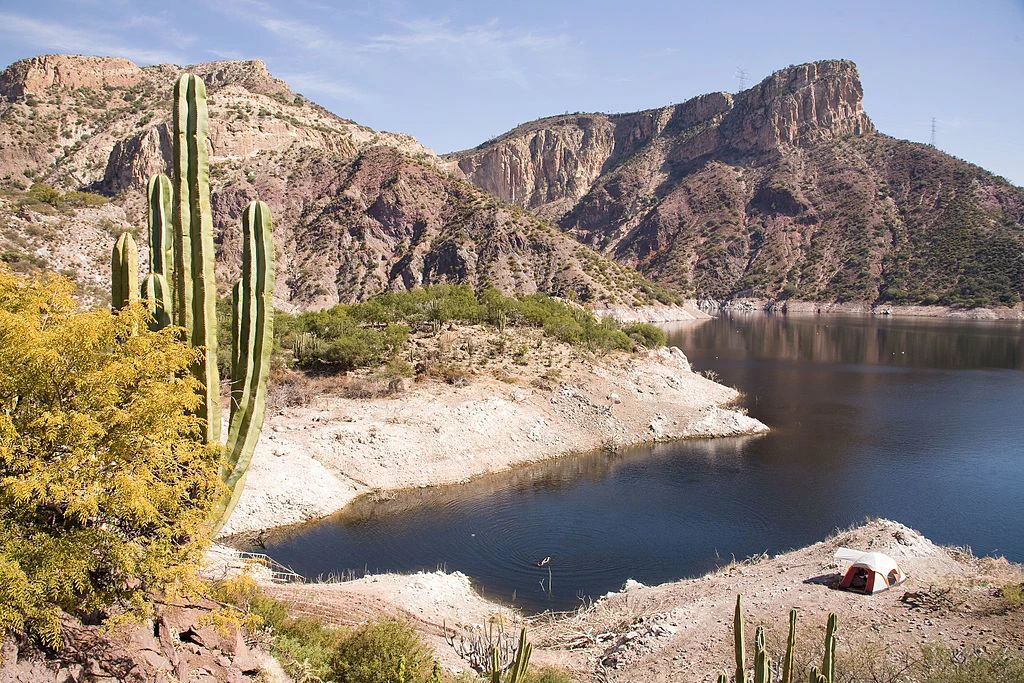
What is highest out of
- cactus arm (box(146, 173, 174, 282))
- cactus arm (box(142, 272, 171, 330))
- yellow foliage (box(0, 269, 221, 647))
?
cactus arm (box(146, 173, 174, 282))

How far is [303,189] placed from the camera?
81938mm

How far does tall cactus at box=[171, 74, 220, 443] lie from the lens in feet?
29.9

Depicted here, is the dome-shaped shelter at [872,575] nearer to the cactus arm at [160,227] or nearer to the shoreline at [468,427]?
the cactus arm at [160,227]

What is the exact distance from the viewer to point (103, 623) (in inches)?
282

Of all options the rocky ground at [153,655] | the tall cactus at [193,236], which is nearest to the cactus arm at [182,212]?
the tall cactus at [193,236]

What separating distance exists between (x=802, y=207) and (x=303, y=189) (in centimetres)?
8901

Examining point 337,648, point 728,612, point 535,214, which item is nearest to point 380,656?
point 337,648

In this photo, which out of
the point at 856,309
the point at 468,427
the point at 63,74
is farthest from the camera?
the point at 856,309

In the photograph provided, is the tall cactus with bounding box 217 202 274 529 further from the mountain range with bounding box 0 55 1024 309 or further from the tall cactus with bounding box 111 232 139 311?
the mountain range with bounding box 0 55 1024 309

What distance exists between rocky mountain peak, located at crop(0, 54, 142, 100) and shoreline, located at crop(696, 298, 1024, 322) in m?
91.0

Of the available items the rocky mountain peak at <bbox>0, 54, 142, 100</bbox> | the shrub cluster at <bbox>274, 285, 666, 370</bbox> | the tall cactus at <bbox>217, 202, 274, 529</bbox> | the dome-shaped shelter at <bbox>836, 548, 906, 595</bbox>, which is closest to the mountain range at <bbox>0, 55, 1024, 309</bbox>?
the rocky mountain peak at <bbox>0, 54, 142, 100</bbox>

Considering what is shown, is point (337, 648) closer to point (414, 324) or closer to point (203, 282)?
point (203, 282)

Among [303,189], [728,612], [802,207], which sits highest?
[802,207]

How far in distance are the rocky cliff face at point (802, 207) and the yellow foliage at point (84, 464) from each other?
10910cm
